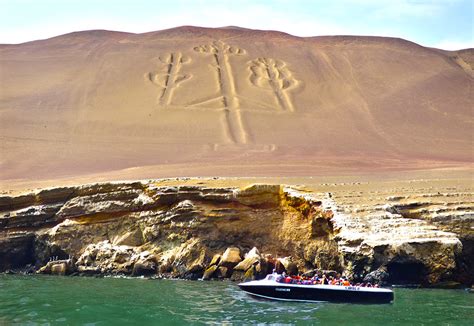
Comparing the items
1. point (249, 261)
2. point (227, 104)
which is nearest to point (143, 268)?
point (249, 261)

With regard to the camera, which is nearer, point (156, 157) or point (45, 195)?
point (45, 195)

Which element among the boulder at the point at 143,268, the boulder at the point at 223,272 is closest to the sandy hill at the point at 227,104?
the boulder at the point at 143,268

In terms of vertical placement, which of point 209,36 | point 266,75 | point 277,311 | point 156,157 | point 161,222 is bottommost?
point 277,311

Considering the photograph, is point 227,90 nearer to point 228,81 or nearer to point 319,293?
point 228,81

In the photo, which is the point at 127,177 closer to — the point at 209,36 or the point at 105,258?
the point at 105,258

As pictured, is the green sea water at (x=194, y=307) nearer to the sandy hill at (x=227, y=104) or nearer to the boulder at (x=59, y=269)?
the boulder at (x=59, y=269)

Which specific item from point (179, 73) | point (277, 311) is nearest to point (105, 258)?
point (277, 311)
